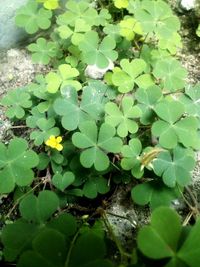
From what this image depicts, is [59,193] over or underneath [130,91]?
underneath

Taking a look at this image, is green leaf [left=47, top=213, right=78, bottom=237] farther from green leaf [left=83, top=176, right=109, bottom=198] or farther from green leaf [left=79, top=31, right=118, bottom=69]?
green leaf [left=79, top=31, right=118, bottom=69]

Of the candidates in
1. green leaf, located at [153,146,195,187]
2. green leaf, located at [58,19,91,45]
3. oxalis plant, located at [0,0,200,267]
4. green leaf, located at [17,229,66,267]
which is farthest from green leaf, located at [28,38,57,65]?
green leaf, located at [17,229,66,267]

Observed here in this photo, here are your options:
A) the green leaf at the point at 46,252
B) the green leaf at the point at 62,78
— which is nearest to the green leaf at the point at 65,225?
the green leaf at the point at 46,252

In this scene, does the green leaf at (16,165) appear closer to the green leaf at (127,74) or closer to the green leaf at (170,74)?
the green leaf at (127,74)

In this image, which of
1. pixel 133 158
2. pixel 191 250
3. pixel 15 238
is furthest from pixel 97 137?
pixel 191 250

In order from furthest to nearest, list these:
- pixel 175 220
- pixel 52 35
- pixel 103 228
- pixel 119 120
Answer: pixel 52 35 → pixel 119 120 → pixel 103 228 → pixel 175 220

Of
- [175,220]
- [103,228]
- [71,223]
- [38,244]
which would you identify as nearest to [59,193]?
[103,228]

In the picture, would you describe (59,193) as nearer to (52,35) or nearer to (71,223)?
(71,223)
